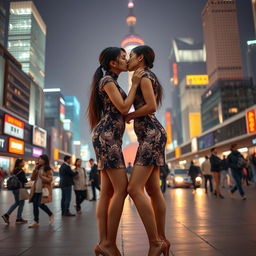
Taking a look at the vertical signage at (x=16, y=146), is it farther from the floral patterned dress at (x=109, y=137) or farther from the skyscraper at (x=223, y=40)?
the skyscraper at (x=223, y=40)

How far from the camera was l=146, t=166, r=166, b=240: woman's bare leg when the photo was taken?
2955 mm

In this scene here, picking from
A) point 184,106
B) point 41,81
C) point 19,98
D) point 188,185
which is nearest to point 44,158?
point 188,185

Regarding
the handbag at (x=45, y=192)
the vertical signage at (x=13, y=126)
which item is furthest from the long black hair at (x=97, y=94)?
the vertical signage at (x=13, y=126)

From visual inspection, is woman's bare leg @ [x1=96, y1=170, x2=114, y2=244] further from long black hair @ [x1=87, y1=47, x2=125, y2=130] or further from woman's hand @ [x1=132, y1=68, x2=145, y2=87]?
woman's hand @ [x1=132, y1=68, x2=145, y2=87]

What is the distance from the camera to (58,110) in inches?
5664

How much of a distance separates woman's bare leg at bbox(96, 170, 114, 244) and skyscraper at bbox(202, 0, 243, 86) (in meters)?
144

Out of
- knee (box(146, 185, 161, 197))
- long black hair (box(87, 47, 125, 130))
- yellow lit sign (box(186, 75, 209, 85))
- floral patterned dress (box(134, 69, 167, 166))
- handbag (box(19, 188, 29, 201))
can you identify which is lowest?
handbag (box(19, 188, 29, 201))

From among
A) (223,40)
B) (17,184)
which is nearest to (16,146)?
(17,184)

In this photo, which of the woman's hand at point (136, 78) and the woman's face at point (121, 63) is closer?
the woman's hand at point (136, 78)

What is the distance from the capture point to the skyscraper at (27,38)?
118 metres

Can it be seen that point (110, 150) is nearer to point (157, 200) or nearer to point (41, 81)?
point (157, 200)

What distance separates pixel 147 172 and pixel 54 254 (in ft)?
5.18

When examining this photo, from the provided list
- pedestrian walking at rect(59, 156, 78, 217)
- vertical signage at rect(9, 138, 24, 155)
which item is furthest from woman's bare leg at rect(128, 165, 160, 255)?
vertical signage at rect(9, 138, 24, 155)

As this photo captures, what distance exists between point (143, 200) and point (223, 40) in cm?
15650
